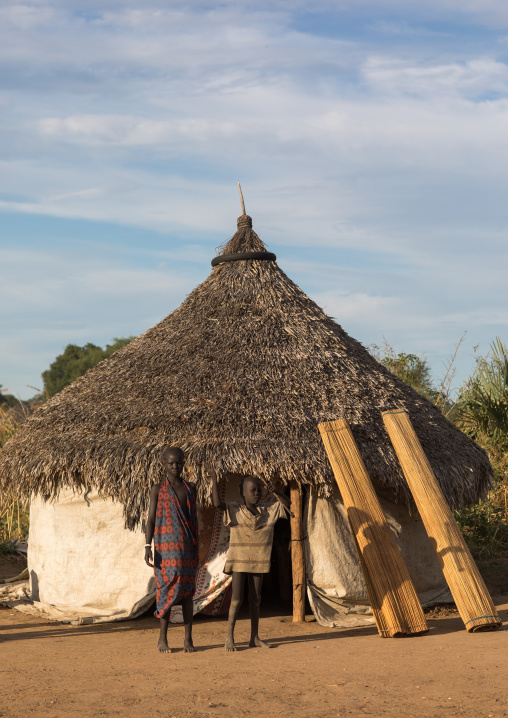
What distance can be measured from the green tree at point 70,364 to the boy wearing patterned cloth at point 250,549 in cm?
3144

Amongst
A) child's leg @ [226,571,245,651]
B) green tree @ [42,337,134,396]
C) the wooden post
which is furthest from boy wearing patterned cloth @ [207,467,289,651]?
green tree @ [42,337,134,396]

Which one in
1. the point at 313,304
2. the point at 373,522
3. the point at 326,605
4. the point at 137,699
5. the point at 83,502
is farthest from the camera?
the point at 313,304

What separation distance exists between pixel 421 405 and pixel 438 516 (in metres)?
1.81

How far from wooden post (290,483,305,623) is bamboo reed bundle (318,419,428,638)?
498 mm

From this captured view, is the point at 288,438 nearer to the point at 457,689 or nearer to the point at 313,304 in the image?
the point at 313,304

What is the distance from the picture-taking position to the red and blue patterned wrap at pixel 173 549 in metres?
5.29

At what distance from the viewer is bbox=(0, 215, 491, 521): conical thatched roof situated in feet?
21.2

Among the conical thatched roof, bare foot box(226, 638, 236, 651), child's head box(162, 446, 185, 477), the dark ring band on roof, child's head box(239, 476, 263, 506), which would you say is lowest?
bare foot box(226, 638, 236, 651)

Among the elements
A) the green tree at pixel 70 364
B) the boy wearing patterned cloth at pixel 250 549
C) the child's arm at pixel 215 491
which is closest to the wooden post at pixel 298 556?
the child's arm at pixel 215 491

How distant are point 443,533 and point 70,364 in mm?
32751

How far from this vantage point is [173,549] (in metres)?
5.33

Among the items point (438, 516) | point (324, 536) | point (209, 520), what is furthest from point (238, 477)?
point (438, 516)

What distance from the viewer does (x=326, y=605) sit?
6574mm

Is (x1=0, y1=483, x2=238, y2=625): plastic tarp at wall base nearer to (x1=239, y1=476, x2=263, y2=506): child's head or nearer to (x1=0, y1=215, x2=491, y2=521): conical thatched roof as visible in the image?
(x1=0, y1=215, x2=491, y2=521): conical thatched roof
